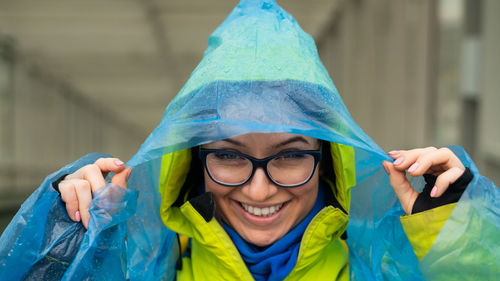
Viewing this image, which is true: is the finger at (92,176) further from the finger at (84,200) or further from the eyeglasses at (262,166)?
the eyeglasses at (262,166)

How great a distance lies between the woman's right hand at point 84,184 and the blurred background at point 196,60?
7.44 feet

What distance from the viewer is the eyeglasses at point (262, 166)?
4.21 ft

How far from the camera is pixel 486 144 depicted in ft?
9.80

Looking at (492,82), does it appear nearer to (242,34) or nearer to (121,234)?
(242,34)

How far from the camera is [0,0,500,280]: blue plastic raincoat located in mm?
1088

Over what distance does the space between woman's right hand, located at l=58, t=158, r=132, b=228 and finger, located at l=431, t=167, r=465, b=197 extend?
67cm

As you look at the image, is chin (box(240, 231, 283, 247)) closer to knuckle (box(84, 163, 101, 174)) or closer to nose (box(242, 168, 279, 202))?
nose (box(242, 168, 279, 202))

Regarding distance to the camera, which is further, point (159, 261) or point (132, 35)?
point (132, 35)

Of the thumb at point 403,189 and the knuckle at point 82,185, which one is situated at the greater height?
the knuckle at point 82,185

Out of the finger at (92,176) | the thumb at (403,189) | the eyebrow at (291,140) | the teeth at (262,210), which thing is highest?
the eyebrow at (291,140)

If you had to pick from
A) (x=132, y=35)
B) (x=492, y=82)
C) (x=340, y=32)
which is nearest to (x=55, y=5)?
(x=132, y=35)

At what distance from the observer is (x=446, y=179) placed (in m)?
1.08

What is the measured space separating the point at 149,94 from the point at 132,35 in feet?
16.1

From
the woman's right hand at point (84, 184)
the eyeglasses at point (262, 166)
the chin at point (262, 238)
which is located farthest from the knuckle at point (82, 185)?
the chin at point (262, 238)
